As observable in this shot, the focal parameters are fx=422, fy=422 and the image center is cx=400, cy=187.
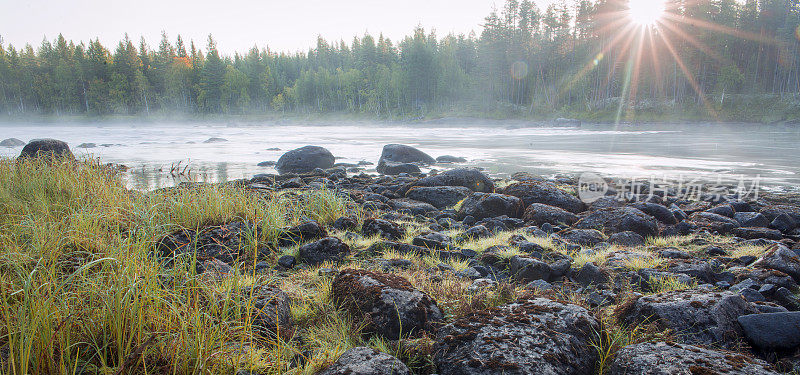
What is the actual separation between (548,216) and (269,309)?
508 centimetres

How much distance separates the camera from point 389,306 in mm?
3061

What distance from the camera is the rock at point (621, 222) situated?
6047mm

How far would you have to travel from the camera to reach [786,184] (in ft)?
34.6

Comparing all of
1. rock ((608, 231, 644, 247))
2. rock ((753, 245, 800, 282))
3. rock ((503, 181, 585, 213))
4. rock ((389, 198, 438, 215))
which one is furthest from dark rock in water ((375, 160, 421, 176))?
rock ((753, 245, 800, 282))

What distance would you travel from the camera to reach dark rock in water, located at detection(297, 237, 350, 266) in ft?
15.6

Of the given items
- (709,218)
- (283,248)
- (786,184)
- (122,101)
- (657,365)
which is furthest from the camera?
(122,101)

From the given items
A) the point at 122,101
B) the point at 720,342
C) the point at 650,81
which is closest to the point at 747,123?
the point at 650,81

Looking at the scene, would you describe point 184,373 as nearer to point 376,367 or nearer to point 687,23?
point 376,367

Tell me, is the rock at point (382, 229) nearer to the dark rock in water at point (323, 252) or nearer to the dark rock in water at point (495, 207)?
the dark rock in water at point (323, 252)

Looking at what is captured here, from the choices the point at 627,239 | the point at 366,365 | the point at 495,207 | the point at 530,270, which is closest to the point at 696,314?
the point at 530,270

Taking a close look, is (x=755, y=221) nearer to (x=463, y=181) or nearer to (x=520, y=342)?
(x=463, y=181)

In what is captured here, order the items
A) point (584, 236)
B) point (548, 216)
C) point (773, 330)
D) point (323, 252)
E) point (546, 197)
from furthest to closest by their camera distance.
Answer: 1. point (546, 197)
2. point (548, 216)
3. point (584, 236)
4. point (323, 252)
5. point (773, 330)

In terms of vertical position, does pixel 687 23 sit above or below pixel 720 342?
above

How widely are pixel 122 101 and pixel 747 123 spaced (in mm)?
88966
